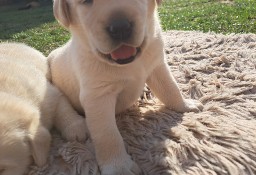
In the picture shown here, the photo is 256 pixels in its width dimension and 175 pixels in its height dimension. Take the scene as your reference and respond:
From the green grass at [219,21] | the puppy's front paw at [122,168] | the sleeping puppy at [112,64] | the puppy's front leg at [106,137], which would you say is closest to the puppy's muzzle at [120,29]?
the sleeping puppy at [112,64]

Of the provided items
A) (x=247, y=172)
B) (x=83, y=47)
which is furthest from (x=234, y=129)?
(x=83, y=47)

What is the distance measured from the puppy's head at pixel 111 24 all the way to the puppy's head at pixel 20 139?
53 cm

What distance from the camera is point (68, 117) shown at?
8.14ft

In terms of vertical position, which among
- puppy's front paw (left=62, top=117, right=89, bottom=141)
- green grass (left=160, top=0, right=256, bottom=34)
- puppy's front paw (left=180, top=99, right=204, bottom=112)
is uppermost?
puppy's front paw (left=180, top=99, right=204, bottom=112)

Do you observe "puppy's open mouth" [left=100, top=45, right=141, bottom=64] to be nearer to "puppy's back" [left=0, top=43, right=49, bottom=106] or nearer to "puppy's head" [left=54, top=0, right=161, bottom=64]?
"puppy's head" [left=54, top=0, right=161, bottom=64]

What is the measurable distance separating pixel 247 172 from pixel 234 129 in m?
A: 0.33

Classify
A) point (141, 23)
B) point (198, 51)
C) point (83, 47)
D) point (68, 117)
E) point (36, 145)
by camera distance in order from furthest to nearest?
point (198, 51) < point (68, 117) < point (83, 47) < point (36, 145) < point (141, 23)

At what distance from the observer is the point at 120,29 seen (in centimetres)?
184

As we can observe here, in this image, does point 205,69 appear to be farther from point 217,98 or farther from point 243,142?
point 243,142

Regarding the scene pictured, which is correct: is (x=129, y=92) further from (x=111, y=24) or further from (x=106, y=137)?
(x=111, y=24)

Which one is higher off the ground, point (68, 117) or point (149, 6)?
point (149, 6)

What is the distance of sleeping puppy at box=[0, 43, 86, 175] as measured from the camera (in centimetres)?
199

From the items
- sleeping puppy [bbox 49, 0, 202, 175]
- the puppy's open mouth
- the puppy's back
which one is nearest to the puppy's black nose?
sleeping puppy [bbox 49, 0, 202, 175]

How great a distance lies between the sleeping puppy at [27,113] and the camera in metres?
1.99
